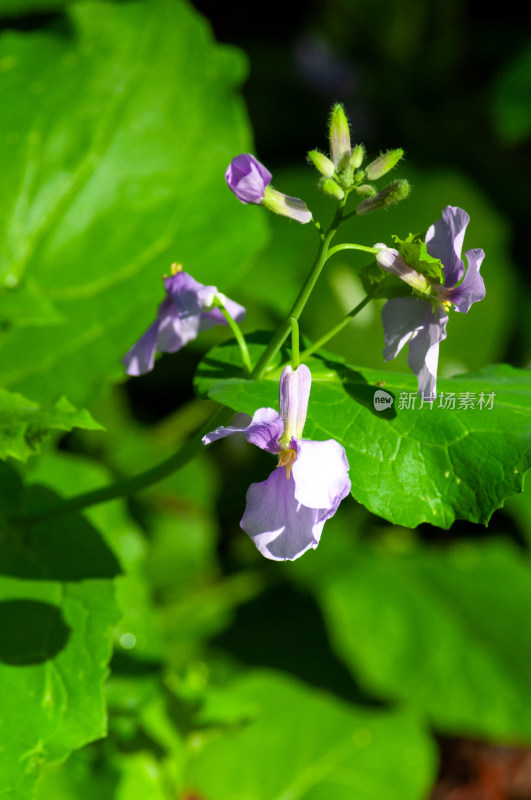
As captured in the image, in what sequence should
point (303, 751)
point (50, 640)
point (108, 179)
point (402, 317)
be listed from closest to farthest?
point (402, 317) → point (50, 640) → point (108, 179) → point (303, 751)

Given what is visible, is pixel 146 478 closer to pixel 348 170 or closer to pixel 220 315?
pixel 220 315

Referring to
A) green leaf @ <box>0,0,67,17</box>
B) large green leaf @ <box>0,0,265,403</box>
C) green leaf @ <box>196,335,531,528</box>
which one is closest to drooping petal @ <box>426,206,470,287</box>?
green leaf @ <box>196,335,531,528</box>

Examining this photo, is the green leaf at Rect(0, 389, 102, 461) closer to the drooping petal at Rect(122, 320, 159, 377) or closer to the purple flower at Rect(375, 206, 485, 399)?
the drooping petal at Rect(122, 320, 159, 377)

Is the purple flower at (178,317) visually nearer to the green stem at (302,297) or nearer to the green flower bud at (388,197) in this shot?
the green stem at (302,297)

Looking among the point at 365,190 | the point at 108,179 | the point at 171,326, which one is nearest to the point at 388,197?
the point at 365,190

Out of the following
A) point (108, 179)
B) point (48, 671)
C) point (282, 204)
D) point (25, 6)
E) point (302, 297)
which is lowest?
point (48, 671)
